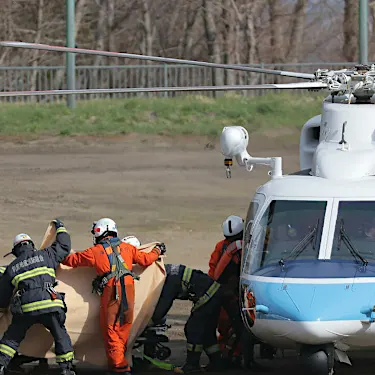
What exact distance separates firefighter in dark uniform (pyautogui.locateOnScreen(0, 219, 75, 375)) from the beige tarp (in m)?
0.23

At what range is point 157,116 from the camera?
2872 cm

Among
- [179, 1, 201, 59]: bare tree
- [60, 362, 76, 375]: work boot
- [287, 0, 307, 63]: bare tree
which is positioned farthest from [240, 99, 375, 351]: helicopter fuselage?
[179, 1, 201, 59]: bare tree

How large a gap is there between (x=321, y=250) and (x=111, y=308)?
7.10ft

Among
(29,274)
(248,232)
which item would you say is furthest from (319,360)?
(29,274)

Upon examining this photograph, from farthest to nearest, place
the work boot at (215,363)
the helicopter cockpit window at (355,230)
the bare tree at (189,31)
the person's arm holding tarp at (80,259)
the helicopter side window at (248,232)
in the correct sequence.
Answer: the bare tree at (189,31) → the work boot at (215,363) → the person's arm holding tarp at (80,259) → the helicopter side window at (248,232) → the helicopter cockpit window at (355,230)

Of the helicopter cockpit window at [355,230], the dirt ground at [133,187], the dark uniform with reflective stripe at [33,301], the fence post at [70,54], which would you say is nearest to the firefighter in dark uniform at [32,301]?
the dark uniform with reflective stripe at [33,301]

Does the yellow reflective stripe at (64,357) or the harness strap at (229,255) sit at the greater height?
the harness strap at (229,255)

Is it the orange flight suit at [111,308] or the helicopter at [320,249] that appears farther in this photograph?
the orange flight suit at [111,308]

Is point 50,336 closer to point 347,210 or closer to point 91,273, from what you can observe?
point 91,273

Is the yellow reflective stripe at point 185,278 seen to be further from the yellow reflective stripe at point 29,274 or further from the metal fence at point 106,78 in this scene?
the metal fence at point 106,78

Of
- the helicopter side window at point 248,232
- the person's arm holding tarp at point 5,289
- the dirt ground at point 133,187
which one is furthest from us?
the dirt ground at point 133,187

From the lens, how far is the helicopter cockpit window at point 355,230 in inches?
376

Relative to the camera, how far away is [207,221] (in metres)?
20.7

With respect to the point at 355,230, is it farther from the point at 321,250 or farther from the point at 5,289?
the point at 5,289
